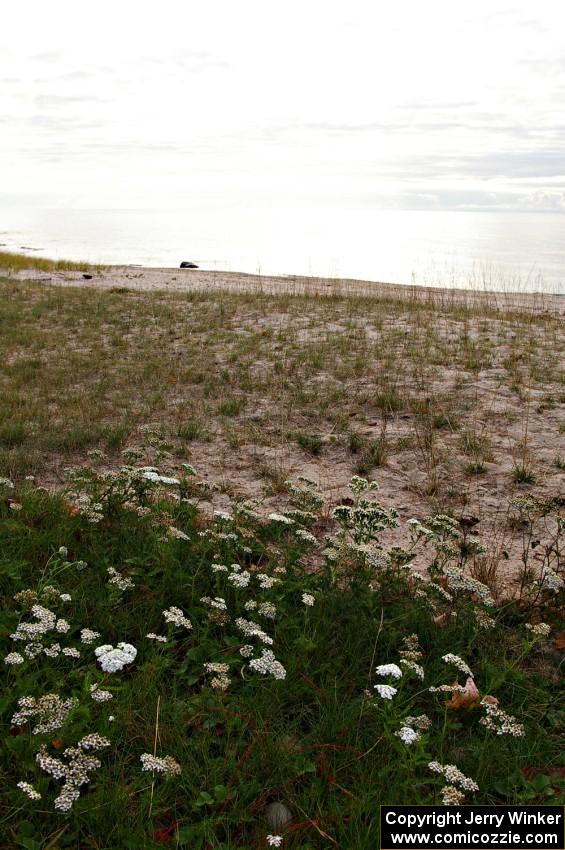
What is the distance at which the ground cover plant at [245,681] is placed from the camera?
2.36 m

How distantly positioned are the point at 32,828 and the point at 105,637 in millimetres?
1037

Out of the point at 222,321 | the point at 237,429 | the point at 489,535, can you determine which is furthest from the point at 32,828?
the point at 222,321

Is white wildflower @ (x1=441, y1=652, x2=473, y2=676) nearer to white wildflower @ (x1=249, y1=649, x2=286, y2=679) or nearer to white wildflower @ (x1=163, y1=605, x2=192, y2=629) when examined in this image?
white wildflower @ (x1=249, y1=649, x2=286, y2=679)

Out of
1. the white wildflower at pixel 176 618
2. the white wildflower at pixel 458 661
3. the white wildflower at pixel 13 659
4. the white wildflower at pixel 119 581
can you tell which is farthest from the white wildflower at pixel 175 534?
the white wildflower at pixel 458 661

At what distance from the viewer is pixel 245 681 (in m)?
3.03

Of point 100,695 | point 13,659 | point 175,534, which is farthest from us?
point 175,534

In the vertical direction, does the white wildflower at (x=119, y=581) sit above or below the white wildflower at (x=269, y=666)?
above

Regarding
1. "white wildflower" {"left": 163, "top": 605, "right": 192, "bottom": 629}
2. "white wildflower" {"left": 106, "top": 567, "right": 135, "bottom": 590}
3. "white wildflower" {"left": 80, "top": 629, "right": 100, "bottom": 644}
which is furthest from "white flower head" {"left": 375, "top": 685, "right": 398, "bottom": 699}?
"white wildflower" {"left": 106, "top": 567, "right": 135, "bottom": 590}

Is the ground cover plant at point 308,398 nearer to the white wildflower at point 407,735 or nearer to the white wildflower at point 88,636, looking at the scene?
the white wildflower at point 407,735

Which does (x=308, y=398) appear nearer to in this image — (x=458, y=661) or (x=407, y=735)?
(x=458, y=661)

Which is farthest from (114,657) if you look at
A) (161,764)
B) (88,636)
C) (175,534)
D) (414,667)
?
(414,667)

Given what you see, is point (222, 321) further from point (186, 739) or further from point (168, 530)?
point (186, 739)

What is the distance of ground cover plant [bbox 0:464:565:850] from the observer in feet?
7.73

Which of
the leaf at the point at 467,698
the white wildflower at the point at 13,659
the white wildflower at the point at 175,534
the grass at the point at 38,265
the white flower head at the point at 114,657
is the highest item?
the grass at the point at 38,265
